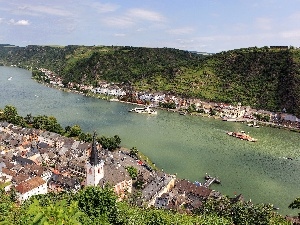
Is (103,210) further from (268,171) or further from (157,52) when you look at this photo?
(157,52)

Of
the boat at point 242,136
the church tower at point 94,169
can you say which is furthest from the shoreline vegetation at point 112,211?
the boat at point 242,136

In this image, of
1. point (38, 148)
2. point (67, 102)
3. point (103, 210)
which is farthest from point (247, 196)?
point (67, 102)

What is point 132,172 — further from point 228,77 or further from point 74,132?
point 228,77

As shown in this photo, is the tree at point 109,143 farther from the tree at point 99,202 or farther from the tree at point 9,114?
the tree at point 99,202

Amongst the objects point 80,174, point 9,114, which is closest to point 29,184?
point 80,174

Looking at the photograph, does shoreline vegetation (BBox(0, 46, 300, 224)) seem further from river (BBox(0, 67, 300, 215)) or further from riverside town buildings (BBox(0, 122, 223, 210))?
riverside town buildings (BBox(0, 122, 223, 210))

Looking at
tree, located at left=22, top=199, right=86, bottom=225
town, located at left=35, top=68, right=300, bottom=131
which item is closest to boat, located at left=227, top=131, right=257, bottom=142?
town, located at left=35, top=68, right=300, bottom=131
